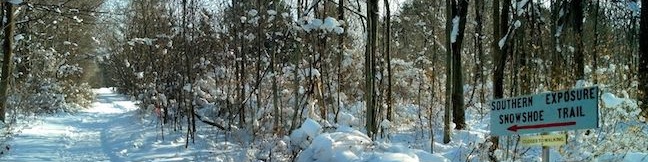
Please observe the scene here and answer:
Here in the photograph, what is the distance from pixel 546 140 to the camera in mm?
4609

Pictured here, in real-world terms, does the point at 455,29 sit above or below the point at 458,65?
above

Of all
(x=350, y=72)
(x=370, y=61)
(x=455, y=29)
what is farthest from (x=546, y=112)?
(x=350, y=72)

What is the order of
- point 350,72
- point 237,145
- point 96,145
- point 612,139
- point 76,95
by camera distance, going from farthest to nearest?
point 76,95
point 350,72
point 96,145
point 237,145
point 612,139

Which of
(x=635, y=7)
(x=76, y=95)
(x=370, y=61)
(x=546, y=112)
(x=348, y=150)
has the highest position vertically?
(x=635, y=7)

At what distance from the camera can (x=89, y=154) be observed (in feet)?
39.4

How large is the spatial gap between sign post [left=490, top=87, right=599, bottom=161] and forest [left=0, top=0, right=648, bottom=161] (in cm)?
5

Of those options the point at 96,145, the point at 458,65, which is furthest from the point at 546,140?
the point at 96,145

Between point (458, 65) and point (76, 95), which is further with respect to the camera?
point (76, 95)

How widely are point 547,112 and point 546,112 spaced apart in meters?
0.01

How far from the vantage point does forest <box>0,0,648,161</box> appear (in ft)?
28.2

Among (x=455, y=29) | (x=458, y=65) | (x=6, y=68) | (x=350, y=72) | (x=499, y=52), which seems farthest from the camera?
(x=350, y=72)

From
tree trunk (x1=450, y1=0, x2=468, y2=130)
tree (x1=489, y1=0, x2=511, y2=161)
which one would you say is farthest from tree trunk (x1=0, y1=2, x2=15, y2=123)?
tree (x1=489, y1=0, x2=511, y2=161)

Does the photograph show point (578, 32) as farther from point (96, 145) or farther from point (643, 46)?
point (96, 145)

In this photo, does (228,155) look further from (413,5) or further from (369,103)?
(413,5)
